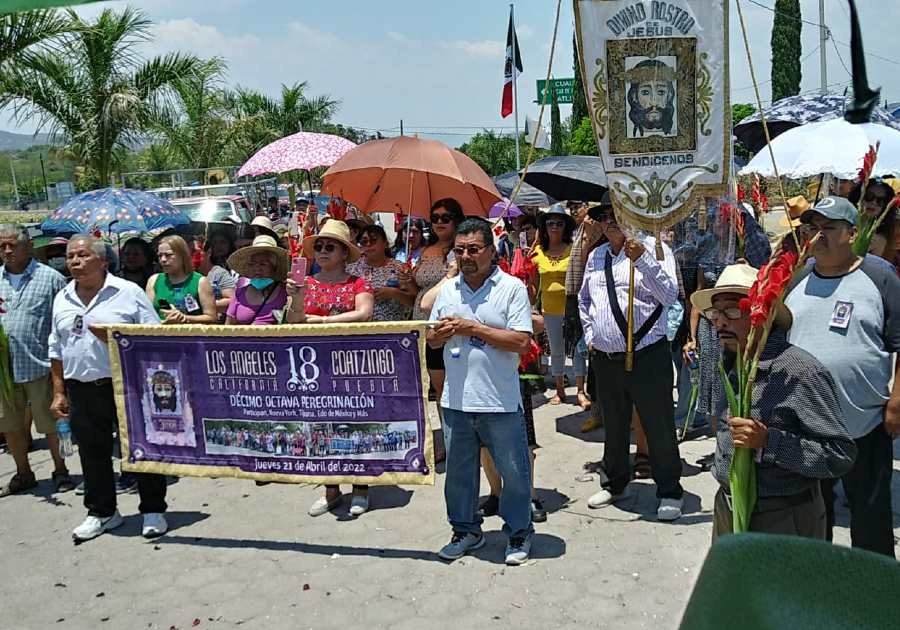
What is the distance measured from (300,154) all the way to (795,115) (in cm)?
594

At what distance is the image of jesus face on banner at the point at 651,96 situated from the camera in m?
4.36

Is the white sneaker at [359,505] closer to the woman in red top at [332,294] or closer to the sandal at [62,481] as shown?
the woman in red top at [332,294]

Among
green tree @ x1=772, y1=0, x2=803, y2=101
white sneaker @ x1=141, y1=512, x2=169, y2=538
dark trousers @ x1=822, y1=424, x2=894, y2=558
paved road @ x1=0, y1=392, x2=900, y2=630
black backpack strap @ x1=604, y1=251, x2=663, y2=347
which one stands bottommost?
paved road @ x1=0, y1=392, x2=900, y2=630

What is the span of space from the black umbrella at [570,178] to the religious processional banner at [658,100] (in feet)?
10.7

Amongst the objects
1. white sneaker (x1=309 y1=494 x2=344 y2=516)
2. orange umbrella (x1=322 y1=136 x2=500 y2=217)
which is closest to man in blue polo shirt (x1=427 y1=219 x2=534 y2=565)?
white sneaker (x1=309 y1=494 x2=344 y2=516)

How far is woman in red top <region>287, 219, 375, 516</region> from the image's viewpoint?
5191mm

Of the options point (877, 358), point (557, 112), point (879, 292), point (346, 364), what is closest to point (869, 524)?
point (877, 358)

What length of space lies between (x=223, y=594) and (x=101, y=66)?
12.6 meters

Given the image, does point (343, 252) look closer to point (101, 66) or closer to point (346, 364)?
point (346, 364)

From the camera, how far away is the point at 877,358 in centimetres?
375

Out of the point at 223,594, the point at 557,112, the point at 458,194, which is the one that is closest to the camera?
the point at 223,594

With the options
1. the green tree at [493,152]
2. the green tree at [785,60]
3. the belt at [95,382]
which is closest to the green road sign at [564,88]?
the belt at [95,382]

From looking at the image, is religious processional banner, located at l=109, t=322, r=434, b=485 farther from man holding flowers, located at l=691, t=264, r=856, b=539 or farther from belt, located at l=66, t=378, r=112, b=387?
man holding flowers, located at l=691, t=264, r=856, b=539

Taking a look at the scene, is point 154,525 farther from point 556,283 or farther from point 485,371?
point 556,283
